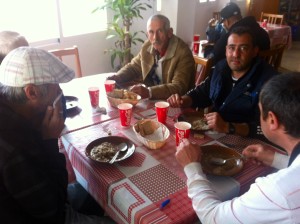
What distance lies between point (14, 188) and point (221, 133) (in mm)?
→ 943

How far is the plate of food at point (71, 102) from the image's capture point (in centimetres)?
159

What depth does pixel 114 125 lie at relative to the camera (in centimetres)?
145

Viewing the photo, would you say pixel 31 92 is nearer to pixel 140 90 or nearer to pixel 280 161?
pixel 140 90

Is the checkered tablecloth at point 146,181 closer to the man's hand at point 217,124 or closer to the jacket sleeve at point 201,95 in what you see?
the man's hand at point 217,124

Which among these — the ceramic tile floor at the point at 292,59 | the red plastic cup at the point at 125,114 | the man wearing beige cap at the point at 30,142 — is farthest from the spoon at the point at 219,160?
the ceramic tile floor at the point at 292,59

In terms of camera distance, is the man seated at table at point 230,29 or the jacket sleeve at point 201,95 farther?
the man seated at table at point 230,29

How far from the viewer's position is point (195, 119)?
1.52m

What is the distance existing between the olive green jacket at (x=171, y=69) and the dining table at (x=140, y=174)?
0.52 m

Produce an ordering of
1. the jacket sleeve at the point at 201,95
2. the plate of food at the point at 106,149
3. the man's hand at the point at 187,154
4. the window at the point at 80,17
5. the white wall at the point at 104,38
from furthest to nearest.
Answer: the white wall at the point at 104,38 < the window at the point at 80,17 < the jacket sleeve at the point at 201,95 < the plate of food at the point at 106,149 < the man's hand at the point at 187,154

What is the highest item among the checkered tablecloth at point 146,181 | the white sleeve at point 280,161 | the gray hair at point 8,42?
the gray hair at point 8,42

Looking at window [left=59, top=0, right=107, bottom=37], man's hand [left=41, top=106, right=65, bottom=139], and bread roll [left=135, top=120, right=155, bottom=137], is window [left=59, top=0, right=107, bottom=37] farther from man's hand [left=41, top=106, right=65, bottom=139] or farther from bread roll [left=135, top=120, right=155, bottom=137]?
man's hand [left=41, top=106, right=65, bottom=139]

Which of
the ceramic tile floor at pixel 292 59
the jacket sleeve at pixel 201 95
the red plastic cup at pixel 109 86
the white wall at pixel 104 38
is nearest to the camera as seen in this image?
the red plastic cup at pixel 109 86

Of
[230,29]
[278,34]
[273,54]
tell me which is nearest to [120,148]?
[273,54]

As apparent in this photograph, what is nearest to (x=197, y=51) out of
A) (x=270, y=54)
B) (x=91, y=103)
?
(x=270, y=54)
